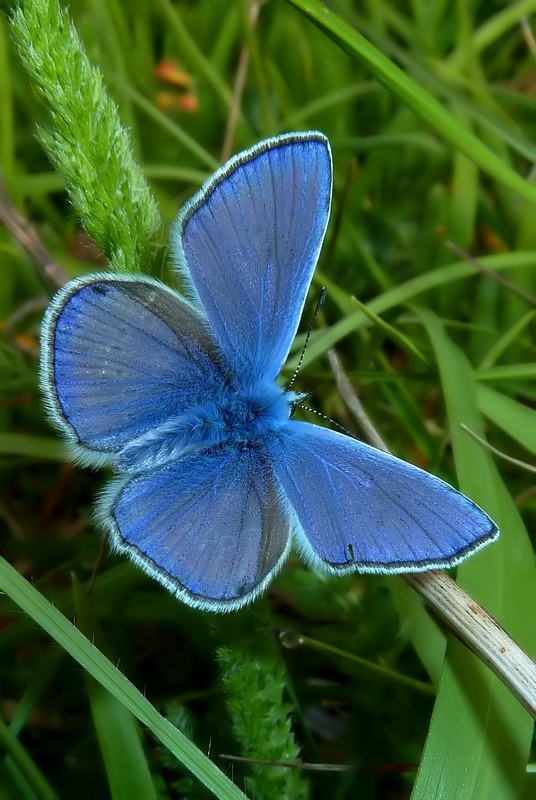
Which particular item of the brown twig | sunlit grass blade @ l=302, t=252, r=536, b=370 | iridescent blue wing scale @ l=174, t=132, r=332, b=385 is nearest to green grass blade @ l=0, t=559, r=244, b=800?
the brown twig

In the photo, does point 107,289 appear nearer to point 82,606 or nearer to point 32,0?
point 32,0

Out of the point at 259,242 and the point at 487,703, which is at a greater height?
the point at 259,242

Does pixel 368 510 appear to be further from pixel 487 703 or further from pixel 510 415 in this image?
pixel 510 415

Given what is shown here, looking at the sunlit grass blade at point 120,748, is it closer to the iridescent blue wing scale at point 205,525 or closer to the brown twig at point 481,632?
the iridescent blue wing scale at point 205,525

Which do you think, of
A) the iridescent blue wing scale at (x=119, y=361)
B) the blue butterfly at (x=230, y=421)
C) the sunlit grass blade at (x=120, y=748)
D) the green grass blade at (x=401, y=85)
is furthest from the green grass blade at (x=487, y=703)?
the green grass blade at (x=401, y=85)

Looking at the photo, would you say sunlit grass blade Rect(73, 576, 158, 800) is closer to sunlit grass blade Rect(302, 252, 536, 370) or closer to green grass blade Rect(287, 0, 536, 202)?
sunlit grass blade Rect(302, 252, 536, 370)

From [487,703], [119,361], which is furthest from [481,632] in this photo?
[119,361]

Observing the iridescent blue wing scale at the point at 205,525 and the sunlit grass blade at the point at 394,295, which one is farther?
the sunlit grass blade at the point at 394,295

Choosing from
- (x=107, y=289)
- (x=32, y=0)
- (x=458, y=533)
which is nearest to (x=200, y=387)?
(x=107, y=289)
